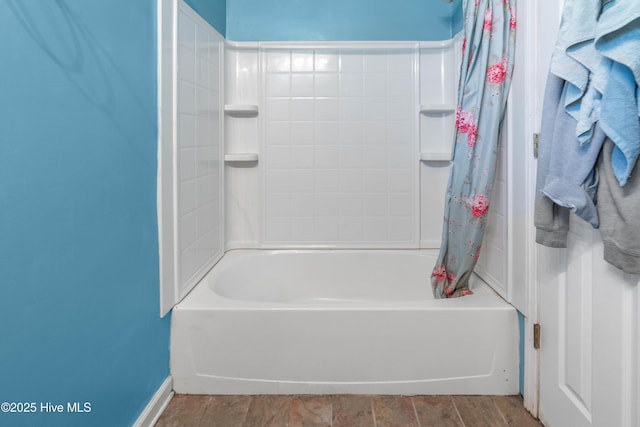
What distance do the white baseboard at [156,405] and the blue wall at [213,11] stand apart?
1655 millimetres

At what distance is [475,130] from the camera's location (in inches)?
68.0

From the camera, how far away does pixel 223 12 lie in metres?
2.45

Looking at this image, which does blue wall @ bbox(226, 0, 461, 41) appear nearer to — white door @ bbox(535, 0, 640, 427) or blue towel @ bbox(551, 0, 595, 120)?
white door @ bbox(535, 0, 640, 427)

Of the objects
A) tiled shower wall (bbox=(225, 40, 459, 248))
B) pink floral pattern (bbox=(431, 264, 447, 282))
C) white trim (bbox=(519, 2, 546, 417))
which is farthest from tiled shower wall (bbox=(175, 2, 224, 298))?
white trim (bbox=(519, 2, 546, 417))

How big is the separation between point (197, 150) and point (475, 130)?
1.25 m

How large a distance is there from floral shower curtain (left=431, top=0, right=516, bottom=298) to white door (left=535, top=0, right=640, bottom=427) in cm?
20

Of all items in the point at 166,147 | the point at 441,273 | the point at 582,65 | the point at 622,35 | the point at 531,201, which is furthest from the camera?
the point at 441,273

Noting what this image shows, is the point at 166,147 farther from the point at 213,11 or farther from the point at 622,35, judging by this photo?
the point at 622,35

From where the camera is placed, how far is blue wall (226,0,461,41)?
8.19ft

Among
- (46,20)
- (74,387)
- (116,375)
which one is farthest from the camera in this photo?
→ (116,375)

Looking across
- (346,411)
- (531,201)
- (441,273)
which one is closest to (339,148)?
(441,273)

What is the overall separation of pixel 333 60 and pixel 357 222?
97 centimetres

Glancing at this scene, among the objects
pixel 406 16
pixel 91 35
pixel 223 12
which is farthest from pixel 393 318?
pixel 223 12

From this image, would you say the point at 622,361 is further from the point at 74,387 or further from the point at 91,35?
the point at 91,35
